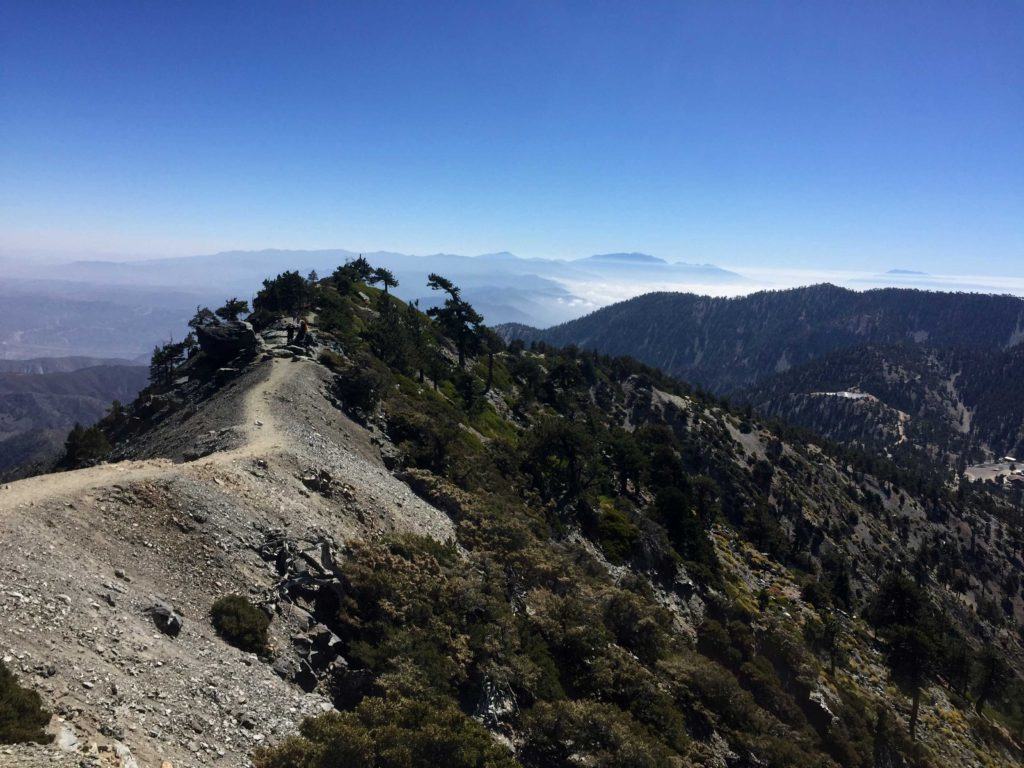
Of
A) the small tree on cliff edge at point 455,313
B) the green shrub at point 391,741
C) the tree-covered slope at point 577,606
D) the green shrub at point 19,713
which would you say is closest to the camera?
the green shrub at point 19,713

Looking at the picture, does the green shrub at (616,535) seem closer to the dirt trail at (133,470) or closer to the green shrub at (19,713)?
the dirt trail at (133,470)

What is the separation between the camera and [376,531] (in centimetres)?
2903

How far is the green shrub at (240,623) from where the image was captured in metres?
17.5

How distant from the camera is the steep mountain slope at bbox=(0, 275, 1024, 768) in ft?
47.0

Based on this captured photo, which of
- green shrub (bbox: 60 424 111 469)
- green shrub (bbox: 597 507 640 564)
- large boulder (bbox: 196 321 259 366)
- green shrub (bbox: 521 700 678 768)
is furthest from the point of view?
large boulder (bbox: 196 321 259 366)

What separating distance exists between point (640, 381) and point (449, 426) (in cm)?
10247

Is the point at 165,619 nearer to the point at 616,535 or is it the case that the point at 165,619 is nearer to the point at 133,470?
the point at 133,470

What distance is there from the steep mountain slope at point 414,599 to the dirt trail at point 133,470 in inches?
7.9

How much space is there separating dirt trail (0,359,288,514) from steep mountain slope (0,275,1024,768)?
0.20 metres

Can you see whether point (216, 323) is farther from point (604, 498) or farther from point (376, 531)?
point (604, 498)

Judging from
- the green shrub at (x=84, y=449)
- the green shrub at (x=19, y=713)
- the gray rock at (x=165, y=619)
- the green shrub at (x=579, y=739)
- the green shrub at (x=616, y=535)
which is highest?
the green shrub at (x=19, y=713)

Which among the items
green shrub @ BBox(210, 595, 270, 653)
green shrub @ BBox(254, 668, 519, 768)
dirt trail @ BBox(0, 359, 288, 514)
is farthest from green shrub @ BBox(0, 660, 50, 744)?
dirt trail @ BBox(0, 359, 288, 514)

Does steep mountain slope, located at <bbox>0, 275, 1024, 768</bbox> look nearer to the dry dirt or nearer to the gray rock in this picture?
the dry dirt

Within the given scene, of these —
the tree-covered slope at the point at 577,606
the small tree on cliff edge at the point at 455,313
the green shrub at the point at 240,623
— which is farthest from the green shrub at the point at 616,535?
the small tree on cliff edge at the point at 455,313
